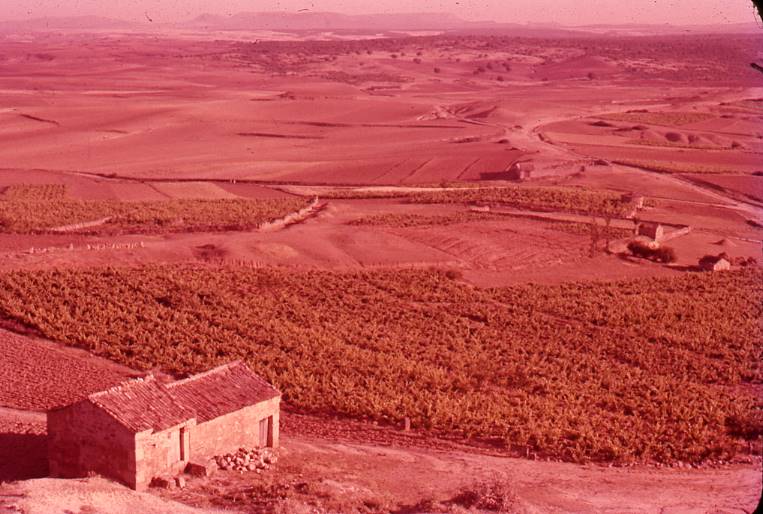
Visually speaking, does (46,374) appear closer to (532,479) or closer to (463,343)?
(463,343)

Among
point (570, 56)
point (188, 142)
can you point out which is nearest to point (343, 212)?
point (188, 142)

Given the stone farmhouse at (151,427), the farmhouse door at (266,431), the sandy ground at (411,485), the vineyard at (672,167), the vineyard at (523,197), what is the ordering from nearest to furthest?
the sandy ground at (411,485) < the stone farmhouse at (151,427) < the farmhouse door at (266,431) < the vineyard at (523,197) < the vineyard at (672,167)

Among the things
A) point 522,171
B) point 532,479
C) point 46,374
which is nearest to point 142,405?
point 532,479

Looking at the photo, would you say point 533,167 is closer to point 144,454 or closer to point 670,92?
point 144,454

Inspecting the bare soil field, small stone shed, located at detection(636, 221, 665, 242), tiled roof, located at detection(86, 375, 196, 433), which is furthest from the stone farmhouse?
small stone shed, located at detection(636, 221, 665, 242)

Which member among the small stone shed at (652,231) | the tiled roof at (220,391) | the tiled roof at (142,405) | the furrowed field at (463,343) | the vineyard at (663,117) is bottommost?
the furrowed field at (463,343)

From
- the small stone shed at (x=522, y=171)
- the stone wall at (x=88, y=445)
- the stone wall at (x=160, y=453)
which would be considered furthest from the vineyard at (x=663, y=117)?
the stone wall at (x=88, y=445)

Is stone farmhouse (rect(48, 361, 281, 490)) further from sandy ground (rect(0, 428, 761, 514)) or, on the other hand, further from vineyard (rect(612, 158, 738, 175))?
vineyard (rect(612, 158, 738, 175))

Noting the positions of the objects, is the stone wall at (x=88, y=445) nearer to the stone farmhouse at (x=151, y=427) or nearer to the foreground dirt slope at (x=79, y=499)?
the stone farmhouse at (x=151, y=427)
